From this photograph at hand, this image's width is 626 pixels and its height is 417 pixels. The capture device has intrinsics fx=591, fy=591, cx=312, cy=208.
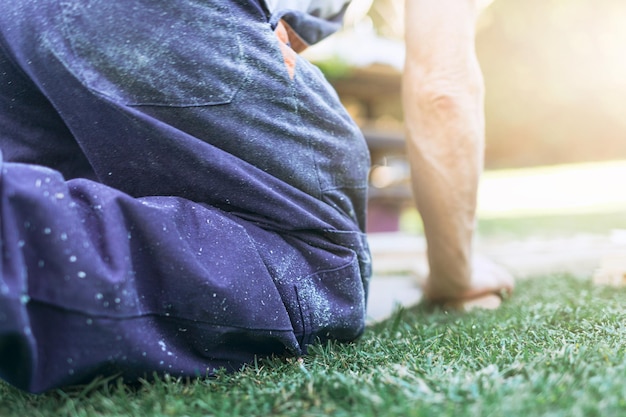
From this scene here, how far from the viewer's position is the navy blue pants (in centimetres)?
55

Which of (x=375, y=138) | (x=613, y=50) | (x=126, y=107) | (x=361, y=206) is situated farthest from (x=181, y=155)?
(x=613, y=50)

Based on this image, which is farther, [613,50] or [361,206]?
[613,50]

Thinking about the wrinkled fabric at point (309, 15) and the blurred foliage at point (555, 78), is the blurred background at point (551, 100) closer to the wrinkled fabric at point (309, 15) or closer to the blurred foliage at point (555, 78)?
the blurred foliage at point (555, 78)

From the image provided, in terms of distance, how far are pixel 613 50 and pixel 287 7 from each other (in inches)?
263

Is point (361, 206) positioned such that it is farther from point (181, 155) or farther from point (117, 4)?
point (117, 4)

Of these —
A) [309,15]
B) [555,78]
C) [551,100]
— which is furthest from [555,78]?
[309,15]

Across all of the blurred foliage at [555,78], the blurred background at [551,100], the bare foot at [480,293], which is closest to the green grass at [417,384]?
the bare foot at [480,293]

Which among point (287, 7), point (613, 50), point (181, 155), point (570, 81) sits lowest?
point (570, 81)

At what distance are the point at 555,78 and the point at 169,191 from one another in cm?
711

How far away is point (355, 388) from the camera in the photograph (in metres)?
0.55

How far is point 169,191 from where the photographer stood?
0.73m

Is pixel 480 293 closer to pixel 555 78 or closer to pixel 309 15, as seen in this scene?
pixel 309 15

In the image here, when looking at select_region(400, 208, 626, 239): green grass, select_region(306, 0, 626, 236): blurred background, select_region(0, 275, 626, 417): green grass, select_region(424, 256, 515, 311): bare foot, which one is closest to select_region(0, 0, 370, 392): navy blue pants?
select_region(0, 275, 626, 417): green grass

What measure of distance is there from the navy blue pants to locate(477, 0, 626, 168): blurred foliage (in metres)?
6.55
